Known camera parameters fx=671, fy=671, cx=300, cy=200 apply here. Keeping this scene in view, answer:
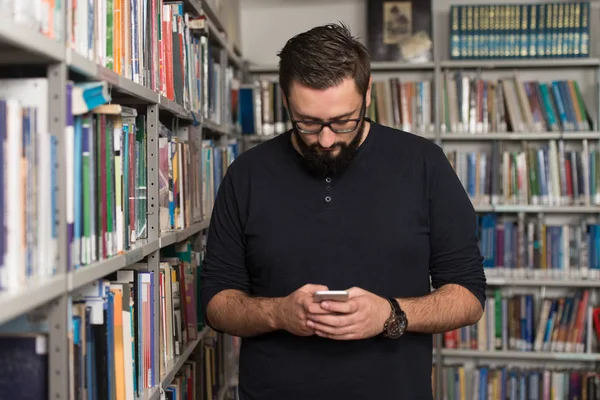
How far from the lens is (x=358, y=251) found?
1582mm

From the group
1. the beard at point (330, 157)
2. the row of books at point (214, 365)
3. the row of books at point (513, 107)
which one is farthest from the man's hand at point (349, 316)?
the row of books at point (513, 107)

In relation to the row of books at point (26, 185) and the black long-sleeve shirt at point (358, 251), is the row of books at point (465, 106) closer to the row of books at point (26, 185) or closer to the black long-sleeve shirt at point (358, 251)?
the black long-sleeve shirt at point (358, 251)

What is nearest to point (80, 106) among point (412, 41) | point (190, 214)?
point (190, 214)

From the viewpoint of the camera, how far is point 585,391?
12.5 ft

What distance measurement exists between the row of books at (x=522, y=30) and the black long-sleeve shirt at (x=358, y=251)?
8.20 ft

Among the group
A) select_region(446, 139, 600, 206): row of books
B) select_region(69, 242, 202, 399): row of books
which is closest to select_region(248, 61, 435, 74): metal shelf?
select_region(446, 139, 600, 206): row of books

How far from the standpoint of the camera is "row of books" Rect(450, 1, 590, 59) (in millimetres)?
3854

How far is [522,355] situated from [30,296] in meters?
3.36

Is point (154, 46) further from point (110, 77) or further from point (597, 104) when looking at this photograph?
point (597, 104)

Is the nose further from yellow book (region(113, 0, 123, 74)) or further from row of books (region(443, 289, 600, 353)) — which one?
row of books (region(443, 289, 600, 353))

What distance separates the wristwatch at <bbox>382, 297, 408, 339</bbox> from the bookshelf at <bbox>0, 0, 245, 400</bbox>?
619mm

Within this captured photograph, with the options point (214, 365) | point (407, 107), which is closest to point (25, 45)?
point (214, 365)

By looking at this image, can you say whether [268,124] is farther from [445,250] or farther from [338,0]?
[445,250]

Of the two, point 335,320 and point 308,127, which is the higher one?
point 308,127
